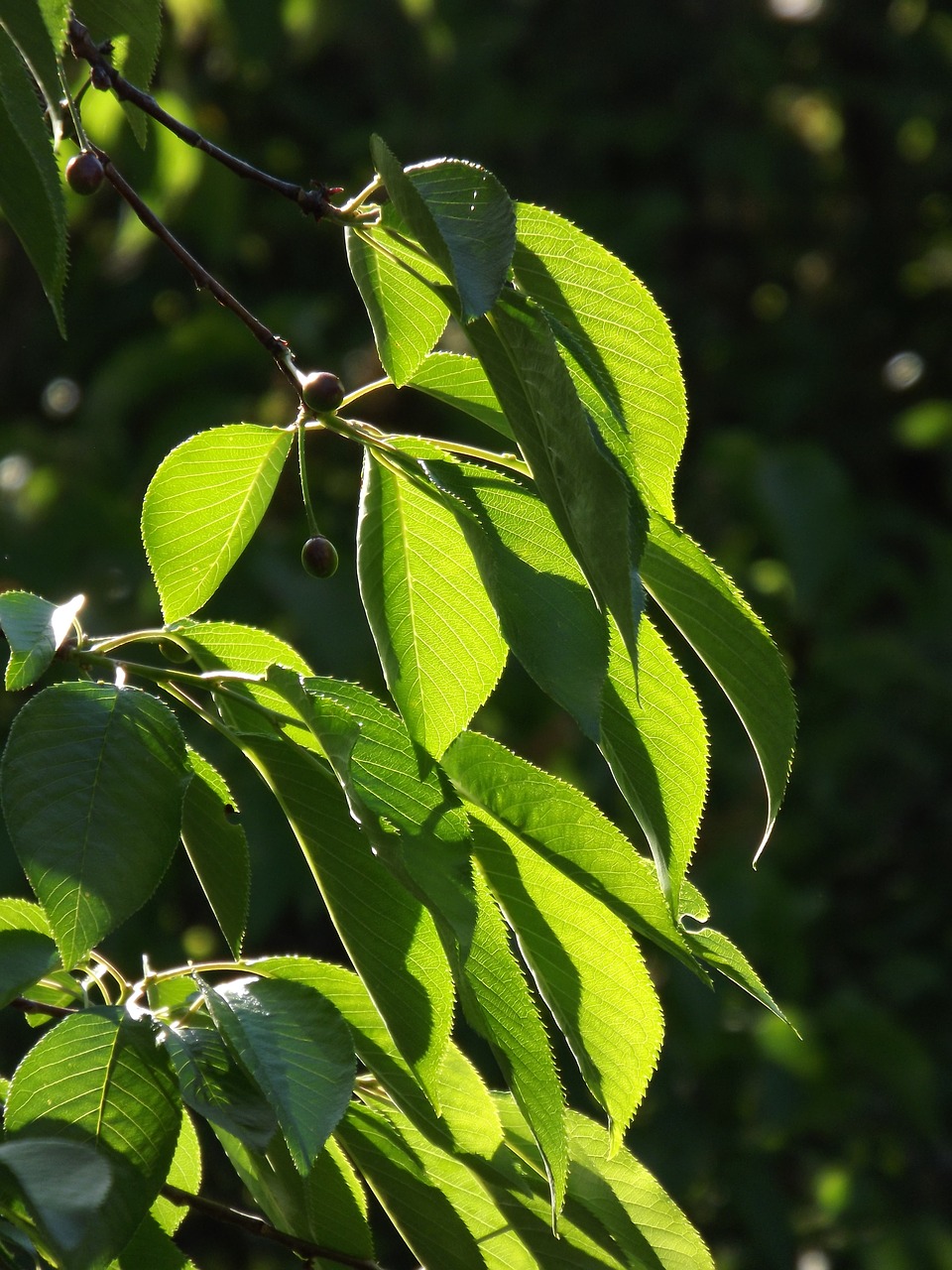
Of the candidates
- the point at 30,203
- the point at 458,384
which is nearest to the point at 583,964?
the point at 458,384

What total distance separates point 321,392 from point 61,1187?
1.06ft

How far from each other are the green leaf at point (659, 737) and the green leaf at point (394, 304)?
0.15m

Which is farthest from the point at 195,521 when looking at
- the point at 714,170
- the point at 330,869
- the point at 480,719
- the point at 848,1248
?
the point at 714,170

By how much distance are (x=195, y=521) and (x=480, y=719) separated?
2.30 meters

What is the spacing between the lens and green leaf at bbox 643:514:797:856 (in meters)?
0.59

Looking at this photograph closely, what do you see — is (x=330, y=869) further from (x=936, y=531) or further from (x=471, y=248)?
(x=936, y=531)

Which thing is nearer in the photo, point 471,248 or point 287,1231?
point 471,248

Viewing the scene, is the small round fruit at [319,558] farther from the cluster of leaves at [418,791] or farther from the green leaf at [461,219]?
→ the green leaf at [461,219]

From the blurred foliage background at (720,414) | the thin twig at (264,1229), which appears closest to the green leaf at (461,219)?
the thin twig at (264,1229)

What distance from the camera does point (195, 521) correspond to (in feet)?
2.25

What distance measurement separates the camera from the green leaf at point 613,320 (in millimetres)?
568

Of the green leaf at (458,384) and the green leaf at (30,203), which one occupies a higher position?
the green leaf at (30,203)

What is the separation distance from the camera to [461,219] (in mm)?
500

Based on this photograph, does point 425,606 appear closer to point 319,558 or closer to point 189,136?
point 319,558
